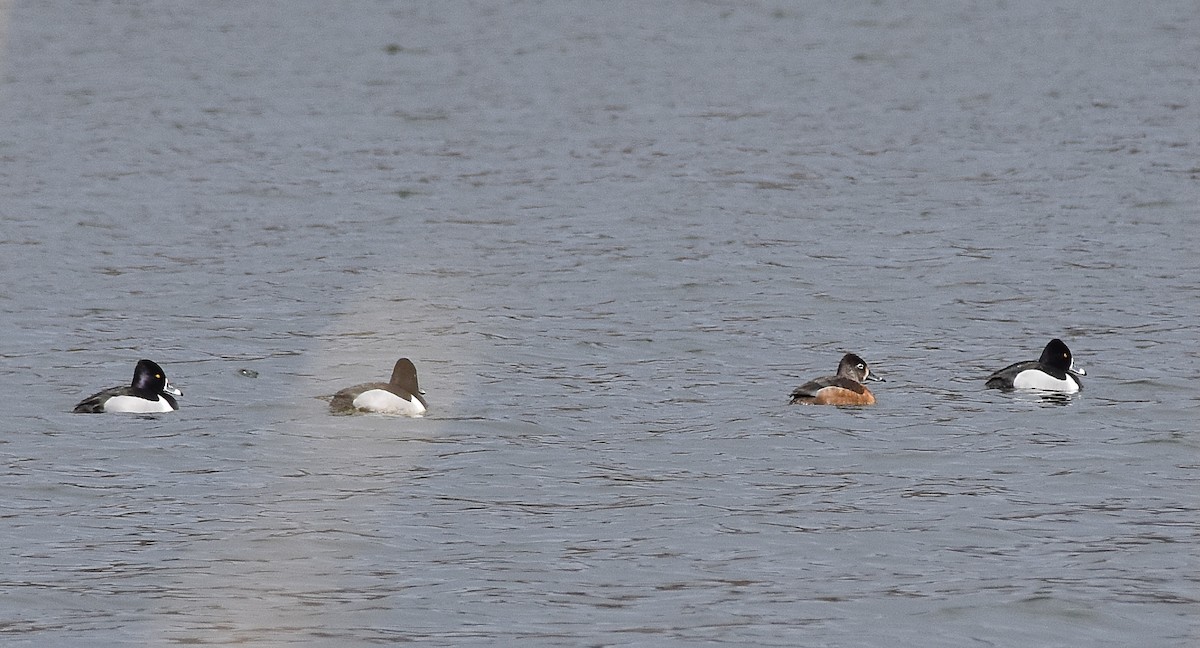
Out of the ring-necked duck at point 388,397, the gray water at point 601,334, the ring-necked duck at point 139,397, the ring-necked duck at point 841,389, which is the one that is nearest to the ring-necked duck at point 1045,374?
the gray water at point 601,334

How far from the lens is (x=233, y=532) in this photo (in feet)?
48.3

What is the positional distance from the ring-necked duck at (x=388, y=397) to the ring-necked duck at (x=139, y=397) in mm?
1668

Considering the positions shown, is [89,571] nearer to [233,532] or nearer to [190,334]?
[233,532]

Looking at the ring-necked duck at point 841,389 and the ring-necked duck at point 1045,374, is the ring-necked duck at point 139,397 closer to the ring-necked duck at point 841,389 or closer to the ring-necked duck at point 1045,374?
the ring-necked duck at point 841,389

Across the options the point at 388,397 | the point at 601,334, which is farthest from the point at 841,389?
the point at 601,334

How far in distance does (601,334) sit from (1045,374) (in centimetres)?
566

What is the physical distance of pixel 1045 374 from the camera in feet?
65.5

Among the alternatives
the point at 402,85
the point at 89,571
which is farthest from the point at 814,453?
the point at 402,85

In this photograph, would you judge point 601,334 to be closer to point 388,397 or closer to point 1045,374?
point 388,397

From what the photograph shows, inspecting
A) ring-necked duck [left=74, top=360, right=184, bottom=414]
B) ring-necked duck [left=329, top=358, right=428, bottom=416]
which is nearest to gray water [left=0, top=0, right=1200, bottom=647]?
ring-necked duck [left=329, top=358, right=428, bottom=416]

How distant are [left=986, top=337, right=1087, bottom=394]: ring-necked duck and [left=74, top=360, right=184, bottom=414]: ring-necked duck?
8550 mm

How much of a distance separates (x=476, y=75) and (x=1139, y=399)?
27.9 meters

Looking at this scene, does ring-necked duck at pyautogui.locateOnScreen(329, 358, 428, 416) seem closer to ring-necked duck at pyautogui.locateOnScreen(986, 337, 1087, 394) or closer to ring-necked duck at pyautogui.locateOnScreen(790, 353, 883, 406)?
ring-necked duck at pyautogui.locateOnScreen(790, 353, 883, 406)

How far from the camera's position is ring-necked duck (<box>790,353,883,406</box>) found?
19266 mm
